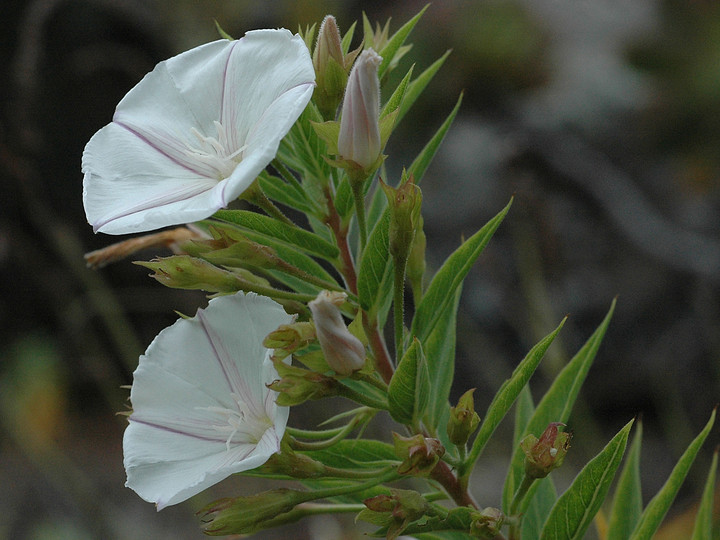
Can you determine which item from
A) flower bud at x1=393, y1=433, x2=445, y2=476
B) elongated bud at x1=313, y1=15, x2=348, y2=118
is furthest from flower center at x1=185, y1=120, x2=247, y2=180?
flower bud at x1=393, y1=433, x2=445, y2=476

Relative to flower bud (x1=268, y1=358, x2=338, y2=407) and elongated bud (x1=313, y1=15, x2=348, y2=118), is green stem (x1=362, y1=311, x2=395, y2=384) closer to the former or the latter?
flower bud (x1=268, y1=358, x2=338, y2=407)

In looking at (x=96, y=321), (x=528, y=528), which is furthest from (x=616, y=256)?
(x=96, y=321)

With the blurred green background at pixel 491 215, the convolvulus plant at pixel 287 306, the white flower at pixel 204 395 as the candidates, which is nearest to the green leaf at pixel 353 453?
the convolvulus plant at pixel 287 306

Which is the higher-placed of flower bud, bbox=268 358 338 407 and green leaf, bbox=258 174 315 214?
green leaf, bbox=258 174 315 214

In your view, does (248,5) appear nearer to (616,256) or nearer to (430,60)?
(430,60)

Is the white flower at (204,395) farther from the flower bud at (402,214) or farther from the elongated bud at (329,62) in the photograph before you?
the elongated bud at (329,62)

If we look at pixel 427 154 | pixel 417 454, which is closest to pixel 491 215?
pixel 427 154
